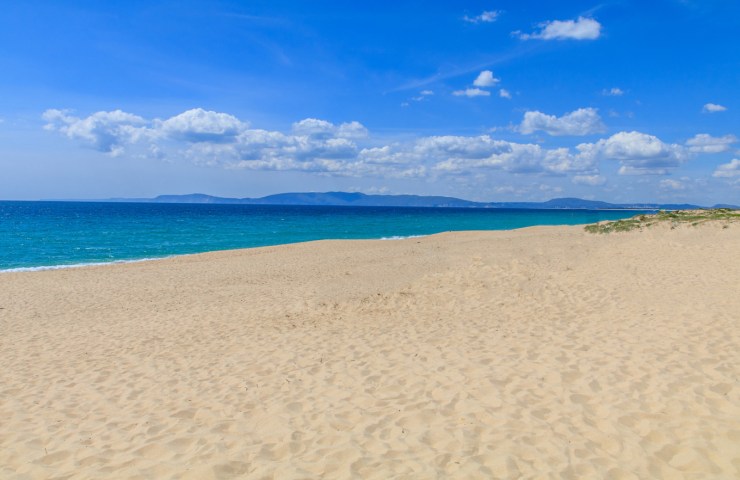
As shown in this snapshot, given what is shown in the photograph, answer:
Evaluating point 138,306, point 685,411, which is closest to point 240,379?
point 685,411

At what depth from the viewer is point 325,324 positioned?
11562 mm

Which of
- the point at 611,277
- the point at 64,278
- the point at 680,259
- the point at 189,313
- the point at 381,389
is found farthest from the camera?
the point at 64,278

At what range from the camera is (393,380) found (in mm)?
7422

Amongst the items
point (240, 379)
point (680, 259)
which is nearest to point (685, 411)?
point (240, 379)

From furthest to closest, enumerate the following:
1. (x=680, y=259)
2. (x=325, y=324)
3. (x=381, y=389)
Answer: (x=680, y=259)
(x=325, y=324)
(x=381, y=389)

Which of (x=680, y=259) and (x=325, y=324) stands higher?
(x=680, y=259)

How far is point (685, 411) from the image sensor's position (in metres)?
5.73

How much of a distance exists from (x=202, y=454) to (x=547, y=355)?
566 cm

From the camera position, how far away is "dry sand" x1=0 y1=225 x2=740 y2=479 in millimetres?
5039

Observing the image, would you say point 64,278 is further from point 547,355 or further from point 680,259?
point 680,259

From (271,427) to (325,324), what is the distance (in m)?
5.61

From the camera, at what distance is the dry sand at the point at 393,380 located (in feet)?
16.5

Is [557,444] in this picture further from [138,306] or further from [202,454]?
[138,306]

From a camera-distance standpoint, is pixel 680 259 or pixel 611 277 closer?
pixel 611 277
